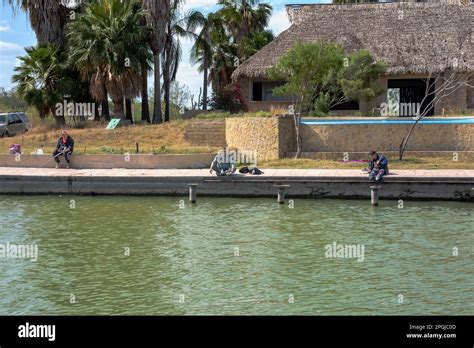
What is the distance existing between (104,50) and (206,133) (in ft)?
24.9

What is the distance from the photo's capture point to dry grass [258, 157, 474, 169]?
2788cm

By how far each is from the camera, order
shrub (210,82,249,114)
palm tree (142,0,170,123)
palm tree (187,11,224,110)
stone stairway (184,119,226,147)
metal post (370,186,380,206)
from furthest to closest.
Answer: palm tree (187,11,224,110)
shrub (210,82,249,114)
palm tree (142,0,170,123)
stone stairway (184,119,226,147)
metal post (370,186,380,206)

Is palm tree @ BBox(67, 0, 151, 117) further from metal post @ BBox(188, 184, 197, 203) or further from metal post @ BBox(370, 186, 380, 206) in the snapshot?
metal post @ BBox(370, 186, 380, 206)

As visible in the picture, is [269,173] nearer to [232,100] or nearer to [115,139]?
[115,139]

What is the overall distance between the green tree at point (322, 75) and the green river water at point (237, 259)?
7926 mm

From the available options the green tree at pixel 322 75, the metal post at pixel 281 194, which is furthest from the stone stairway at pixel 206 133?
the metal post at pixel 281 194

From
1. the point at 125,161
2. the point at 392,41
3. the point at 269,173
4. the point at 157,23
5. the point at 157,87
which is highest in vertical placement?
the point at 157,23

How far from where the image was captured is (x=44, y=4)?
145 feet

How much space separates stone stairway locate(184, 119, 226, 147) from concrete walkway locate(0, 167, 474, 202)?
24.3 feet

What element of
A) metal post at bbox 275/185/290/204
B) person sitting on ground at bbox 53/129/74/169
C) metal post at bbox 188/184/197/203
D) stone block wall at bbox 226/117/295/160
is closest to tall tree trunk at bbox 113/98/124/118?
stone block wall at bbox 226/117/295/160

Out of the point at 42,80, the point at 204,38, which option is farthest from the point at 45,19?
the point at 204,38

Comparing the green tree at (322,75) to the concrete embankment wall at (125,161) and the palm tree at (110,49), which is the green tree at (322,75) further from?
the palm tree at (110,49)

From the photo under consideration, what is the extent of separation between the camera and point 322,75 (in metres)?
32.6
